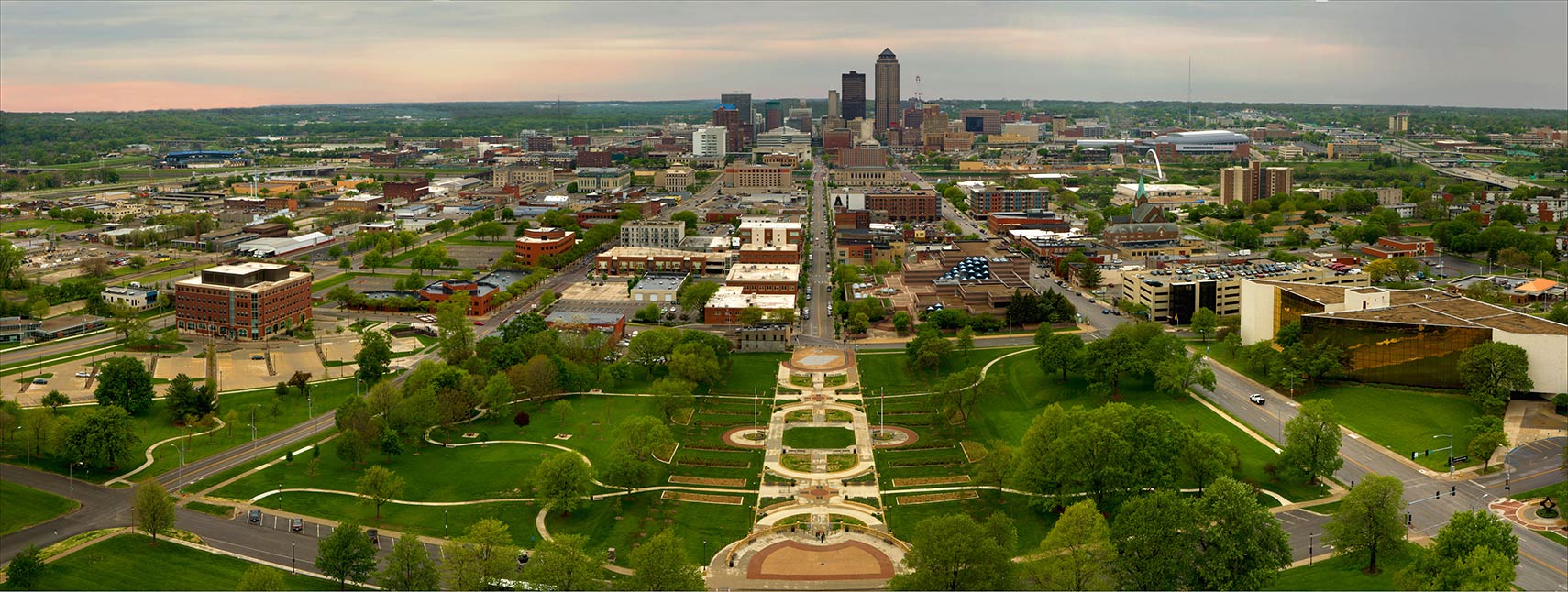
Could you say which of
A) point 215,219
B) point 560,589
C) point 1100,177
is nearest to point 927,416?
point 560,589

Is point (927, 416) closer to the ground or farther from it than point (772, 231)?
closer to the ground

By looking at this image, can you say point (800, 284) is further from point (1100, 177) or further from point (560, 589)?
point (1100, 177)

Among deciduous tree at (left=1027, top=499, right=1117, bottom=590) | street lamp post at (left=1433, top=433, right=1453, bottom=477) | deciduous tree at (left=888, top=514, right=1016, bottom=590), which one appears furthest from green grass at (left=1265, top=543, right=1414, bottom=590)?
street lamp post at (left=1433, top=433, right=1453, bottom=477)

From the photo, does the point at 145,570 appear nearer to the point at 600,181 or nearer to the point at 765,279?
the point at 765,279

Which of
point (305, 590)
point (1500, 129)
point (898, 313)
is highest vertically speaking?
point (1500, 129)

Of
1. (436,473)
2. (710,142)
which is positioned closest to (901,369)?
(436,473)

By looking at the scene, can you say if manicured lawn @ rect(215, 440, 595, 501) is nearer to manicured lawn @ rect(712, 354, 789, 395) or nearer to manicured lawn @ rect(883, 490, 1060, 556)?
manicured lawn @ rect(712, 354, 789, 395)
